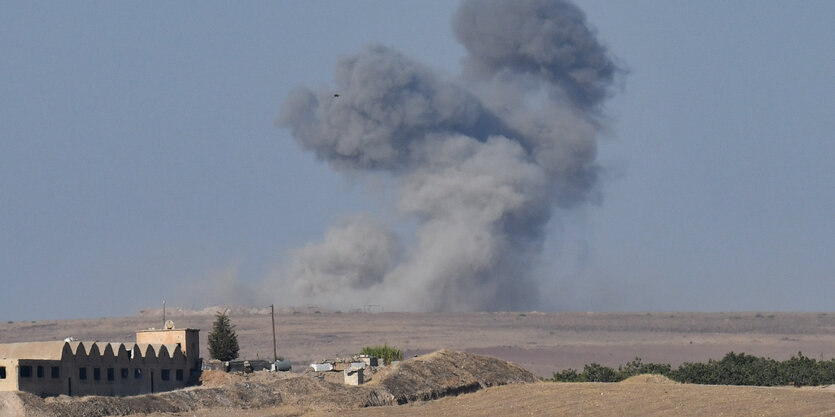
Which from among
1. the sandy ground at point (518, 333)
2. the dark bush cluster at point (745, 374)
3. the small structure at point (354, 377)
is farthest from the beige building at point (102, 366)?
the sandy ground at point (518, 333)

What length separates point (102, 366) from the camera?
2325 inches

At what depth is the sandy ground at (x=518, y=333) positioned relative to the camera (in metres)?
115

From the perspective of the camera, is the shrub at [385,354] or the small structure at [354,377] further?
the shrub at [385,354]

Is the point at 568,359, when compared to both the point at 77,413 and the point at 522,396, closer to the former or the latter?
the point at 522,396

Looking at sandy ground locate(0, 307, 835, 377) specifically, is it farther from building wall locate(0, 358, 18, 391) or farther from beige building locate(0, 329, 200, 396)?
building wall locate(0, 358, 18, 391)

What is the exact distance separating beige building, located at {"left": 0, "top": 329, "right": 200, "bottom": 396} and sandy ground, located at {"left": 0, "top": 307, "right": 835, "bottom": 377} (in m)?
36.5

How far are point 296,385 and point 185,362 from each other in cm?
918

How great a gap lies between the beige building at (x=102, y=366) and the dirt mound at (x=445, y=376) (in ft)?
32.8

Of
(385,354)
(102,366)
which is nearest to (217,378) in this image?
(102,366)

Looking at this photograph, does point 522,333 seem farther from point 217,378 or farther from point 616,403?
point 616,403

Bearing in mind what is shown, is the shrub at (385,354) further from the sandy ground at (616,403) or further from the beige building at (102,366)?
the sandy ground at (616,403)

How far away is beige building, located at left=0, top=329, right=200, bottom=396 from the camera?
5425 centimetres

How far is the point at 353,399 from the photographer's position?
185ft

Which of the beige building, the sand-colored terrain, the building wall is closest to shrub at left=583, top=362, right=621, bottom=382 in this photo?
the beige building
